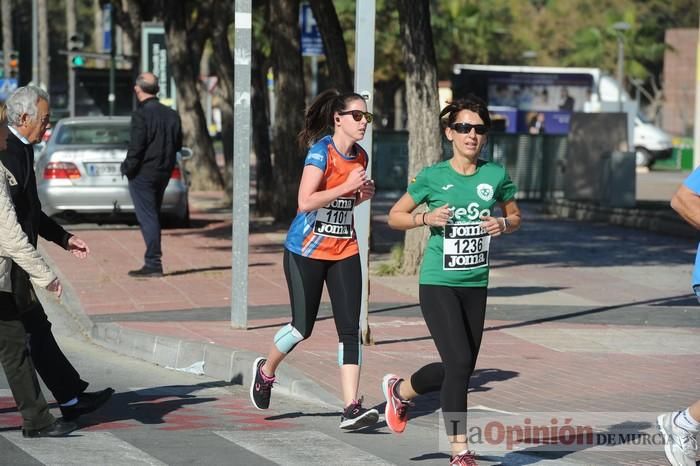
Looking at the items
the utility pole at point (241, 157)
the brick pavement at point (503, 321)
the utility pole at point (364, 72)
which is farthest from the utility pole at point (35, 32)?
the utility pole at point (364, 72)

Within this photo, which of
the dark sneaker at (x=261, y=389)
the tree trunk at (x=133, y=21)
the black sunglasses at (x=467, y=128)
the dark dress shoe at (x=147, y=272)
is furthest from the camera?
the tree trunk at (x=133, y=21)

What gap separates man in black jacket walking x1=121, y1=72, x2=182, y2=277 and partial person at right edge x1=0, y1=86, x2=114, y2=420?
598 centimetres

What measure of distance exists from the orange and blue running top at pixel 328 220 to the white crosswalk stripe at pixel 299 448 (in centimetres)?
98

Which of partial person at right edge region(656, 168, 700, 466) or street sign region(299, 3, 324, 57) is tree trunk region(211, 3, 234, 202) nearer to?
street sign region(299, 3, 324, 57)

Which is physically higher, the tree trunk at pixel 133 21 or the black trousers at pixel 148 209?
the tree trunk at pixel 133 21

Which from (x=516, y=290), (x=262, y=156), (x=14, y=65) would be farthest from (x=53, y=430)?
(x=14, y=65)

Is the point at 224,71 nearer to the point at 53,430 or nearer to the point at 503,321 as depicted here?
the point at 503,321

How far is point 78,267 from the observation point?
1490 cm

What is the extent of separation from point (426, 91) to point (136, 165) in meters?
3.12

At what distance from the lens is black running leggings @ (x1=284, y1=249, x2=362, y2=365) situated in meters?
7.66

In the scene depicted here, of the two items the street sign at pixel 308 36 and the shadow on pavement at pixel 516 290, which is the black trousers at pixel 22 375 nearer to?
the shadow on pavement at pixel 516 290

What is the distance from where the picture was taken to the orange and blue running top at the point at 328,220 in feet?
25.0

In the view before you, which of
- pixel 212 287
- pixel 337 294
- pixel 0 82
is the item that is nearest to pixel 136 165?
pixel 212 287

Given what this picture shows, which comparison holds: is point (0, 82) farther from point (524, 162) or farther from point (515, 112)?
point (524, 162)
